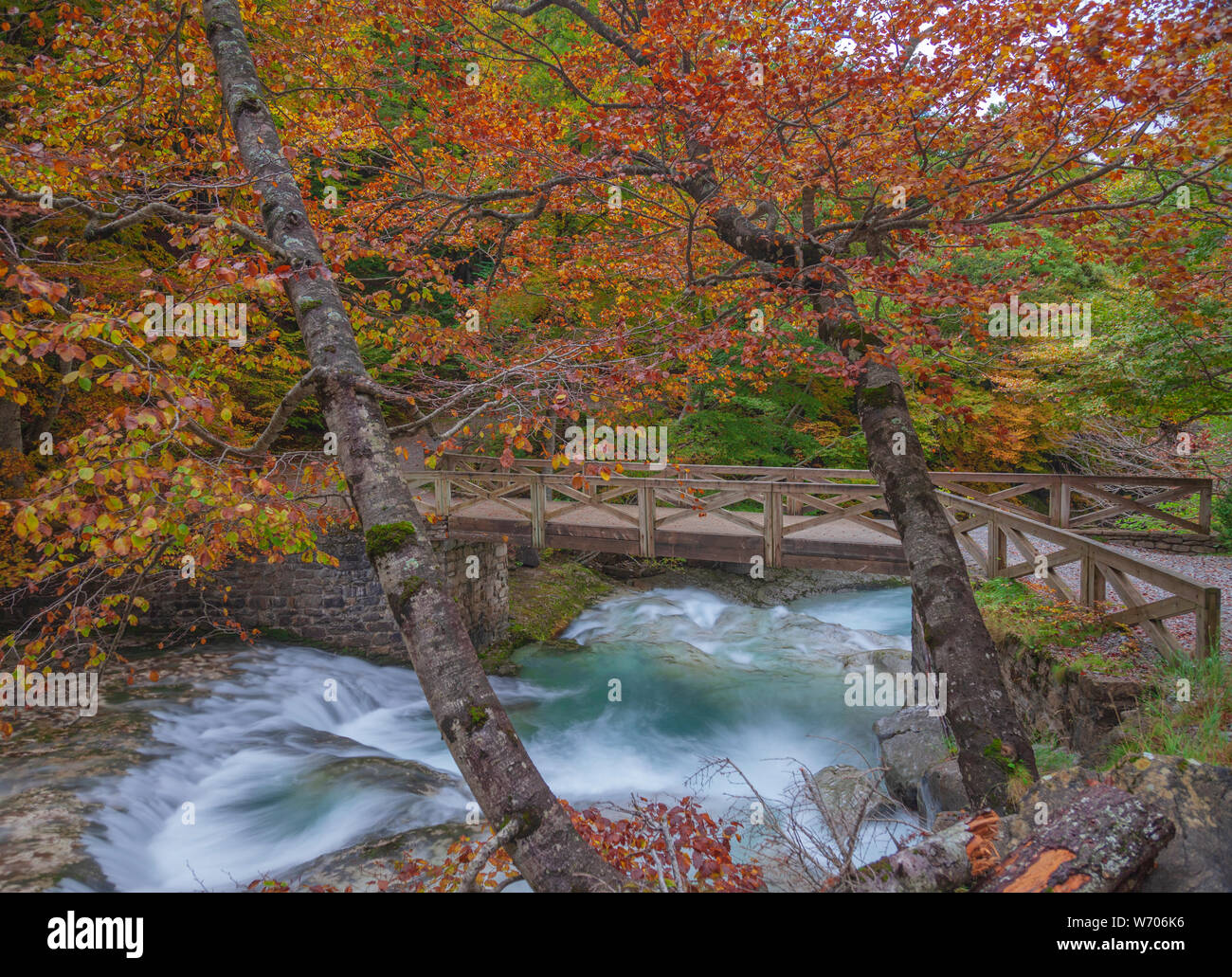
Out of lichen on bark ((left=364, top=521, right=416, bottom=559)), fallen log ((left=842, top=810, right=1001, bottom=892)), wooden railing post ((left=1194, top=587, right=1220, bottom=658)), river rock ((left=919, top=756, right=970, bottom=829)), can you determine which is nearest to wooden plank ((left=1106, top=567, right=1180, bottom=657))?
wooden railing post ((left=1194, top=587, right=1220, bottom=658))

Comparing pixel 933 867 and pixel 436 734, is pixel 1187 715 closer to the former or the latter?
pixel 933 867

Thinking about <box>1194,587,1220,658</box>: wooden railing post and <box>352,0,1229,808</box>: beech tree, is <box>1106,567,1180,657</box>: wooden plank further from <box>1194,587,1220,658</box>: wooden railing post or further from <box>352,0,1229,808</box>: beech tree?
<box>352,0,1229,808</box>: beech tree

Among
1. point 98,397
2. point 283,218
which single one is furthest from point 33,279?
point 98,397

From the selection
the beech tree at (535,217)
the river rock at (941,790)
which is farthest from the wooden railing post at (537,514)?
the river rock at (941,790)

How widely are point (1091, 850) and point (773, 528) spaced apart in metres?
7.24

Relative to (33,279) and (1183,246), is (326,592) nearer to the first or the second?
(33,279)

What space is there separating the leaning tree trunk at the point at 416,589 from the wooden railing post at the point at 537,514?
293 inches

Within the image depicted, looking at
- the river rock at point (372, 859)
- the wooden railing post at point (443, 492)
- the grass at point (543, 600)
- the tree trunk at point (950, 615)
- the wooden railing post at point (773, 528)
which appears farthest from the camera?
the grass at point (543, 600)

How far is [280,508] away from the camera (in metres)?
4.12

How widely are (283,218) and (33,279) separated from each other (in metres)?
1.41

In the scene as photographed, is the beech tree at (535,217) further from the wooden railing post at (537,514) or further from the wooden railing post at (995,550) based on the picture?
the wooden railing post at (537,514)

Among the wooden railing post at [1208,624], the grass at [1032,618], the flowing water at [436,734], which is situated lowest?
the flowing water at [436,734]

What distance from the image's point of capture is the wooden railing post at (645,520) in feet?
33.6

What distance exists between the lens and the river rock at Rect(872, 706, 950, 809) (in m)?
6.98
